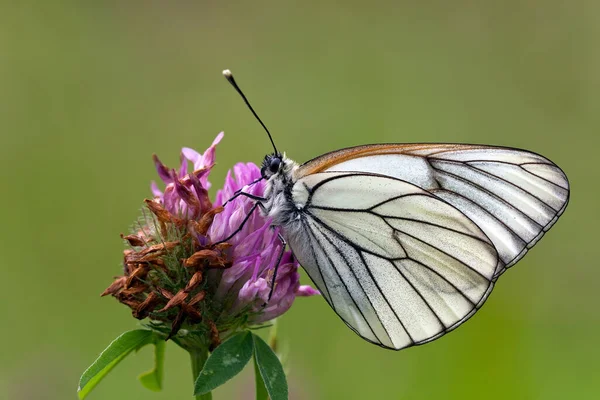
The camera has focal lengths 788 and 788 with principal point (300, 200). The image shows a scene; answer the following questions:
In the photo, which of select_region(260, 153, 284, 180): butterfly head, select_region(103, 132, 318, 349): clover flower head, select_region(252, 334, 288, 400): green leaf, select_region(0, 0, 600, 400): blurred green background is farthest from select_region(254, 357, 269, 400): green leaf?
select_region(0, 0, 600, 400): blurred green background

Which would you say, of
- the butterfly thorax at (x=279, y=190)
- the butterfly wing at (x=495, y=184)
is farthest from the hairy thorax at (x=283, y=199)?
the butterfly wing at (x=495, y=184)

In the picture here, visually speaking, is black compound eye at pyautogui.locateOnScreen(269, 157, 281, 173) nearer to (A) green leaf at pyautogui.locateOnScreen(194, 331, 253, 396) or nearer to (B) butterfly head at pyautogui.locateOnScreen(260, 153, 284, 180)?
(B) butterfly head at pyautogui.locateOnScreen(260, 153, 284, 180)

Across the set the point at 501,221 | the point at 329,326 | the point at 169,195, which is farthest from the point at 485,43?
the point at 169,195

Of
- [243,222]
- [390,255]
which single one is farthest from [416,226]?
[243,222]

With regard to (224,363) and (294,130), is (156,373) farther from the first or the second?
(294,130)

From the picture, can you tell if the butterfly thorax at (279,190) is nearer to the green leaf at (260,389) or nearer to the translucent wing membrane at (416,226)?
the translucent wing membrane at (416,226)
